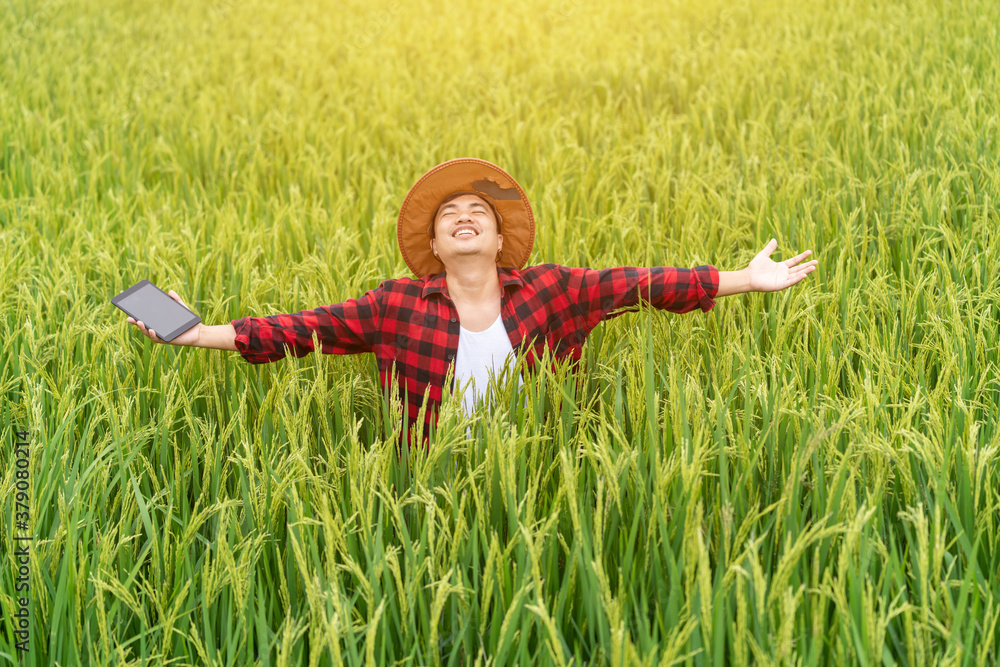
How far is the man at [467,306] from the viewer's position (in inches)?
66.4

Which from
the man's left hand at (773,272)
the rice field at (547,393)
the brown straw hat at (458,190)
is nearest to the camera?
the rice field at (547,393)

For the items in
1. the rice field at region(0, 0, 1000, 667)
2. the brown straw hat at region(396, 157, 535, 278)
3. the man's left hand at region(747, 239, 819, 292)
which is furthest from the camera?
the brown straw hat at region(396, 157, 535, 278)

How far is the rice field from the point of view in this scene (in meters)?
1.09

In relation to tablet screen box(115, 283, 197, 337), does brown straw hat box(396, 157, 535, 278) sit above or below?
above

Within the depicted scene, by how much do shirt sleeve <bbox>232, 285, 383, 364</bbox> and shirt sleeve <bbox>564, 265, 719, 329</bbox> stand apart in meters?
0.46

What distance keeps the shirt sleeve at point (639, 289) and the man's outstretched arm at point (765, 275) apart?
0.10 feet

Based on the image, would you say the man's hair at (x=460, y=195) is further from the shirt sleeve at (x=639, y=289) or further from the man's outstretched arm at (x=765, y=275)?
the man's outstretched arm at (x=765, y=275)

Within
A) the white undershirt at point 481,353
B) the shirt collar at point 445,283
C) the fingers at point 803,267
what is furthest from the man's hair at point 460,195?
the fingers at point 803,267

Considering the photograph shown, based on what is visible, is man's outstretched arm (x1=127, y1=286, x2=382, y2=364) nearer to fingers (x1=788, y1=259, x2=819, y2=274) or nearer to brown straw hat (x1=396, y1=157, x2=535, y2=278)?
brown straw hat (x1=396, y1=157, x2=535, y2=278)

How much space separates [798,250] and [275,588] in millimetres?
1706

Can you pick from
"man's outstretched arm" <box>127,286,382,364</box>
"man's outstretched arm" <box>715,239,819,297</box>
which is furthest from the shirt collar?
"man's outstretched arm" <box>715,239,819,297</box>

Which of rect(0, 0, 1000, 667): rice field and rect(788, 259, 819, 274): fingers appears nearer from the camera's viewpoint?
rect(0, 0, 1000, 667): rice field

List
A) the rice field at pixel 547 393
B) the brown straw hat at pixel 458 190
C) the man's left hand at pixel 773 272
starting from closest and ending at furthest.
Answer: the rice field at pixel 547 393
the man's left hand at pixel 773 272
the brown straw hat at pixel 458 190

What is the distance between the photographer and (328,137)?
393cm
